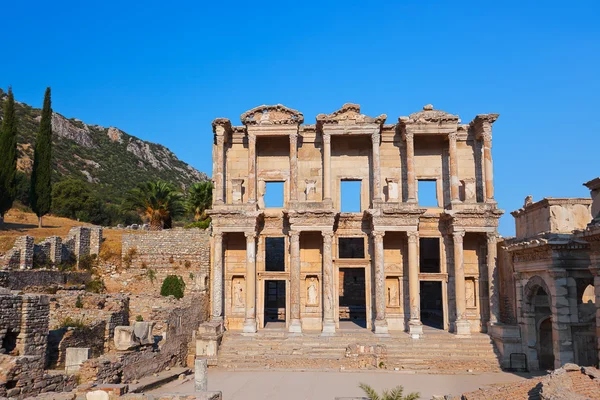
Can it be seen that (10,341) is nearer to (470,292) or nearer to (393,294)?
(393,294)

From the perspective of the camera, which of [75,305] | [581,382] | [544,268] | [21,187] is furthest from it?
[21,187]

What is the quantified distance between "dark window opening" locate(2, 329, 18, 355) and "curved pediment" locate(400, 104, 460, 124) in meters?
19.1

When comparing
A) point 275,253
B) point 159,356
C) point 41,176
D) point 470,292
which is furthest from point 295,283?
point 41,176

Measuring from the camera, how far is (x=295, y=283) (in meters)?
24.3

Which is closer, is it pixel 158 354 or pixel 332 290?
pixel 158 354

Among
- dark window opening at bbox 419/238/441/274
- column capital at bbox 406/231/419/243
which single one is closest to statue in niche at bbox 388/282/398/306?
column capital at bbox 406/231/419/243

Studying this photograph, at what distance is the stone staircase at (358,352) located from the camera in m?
21.1

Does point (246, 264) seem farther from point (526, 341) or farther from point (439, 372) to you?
point (526, 341)

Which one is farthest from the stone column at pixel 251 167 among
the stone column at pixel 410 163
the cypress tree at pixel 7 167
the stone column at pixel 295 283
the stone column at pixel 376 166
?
the cypress tree at pixel 7 167

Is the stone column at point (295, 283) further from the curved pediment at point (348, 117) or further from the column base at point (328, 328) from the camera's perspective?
the curved pediment at point (348, 117)

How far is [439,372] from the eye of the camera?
20.7 m

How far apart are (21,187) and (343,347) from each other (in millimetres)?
49283

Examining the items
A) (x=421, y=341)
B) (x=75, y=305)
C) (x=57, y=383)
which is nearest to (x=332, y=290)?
(x=421, y=341)

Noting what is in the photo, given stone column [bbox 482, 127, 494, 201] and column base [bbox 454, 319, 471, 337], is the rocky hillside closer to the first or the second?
stone column [bbox 482, 127, 494, 201]
